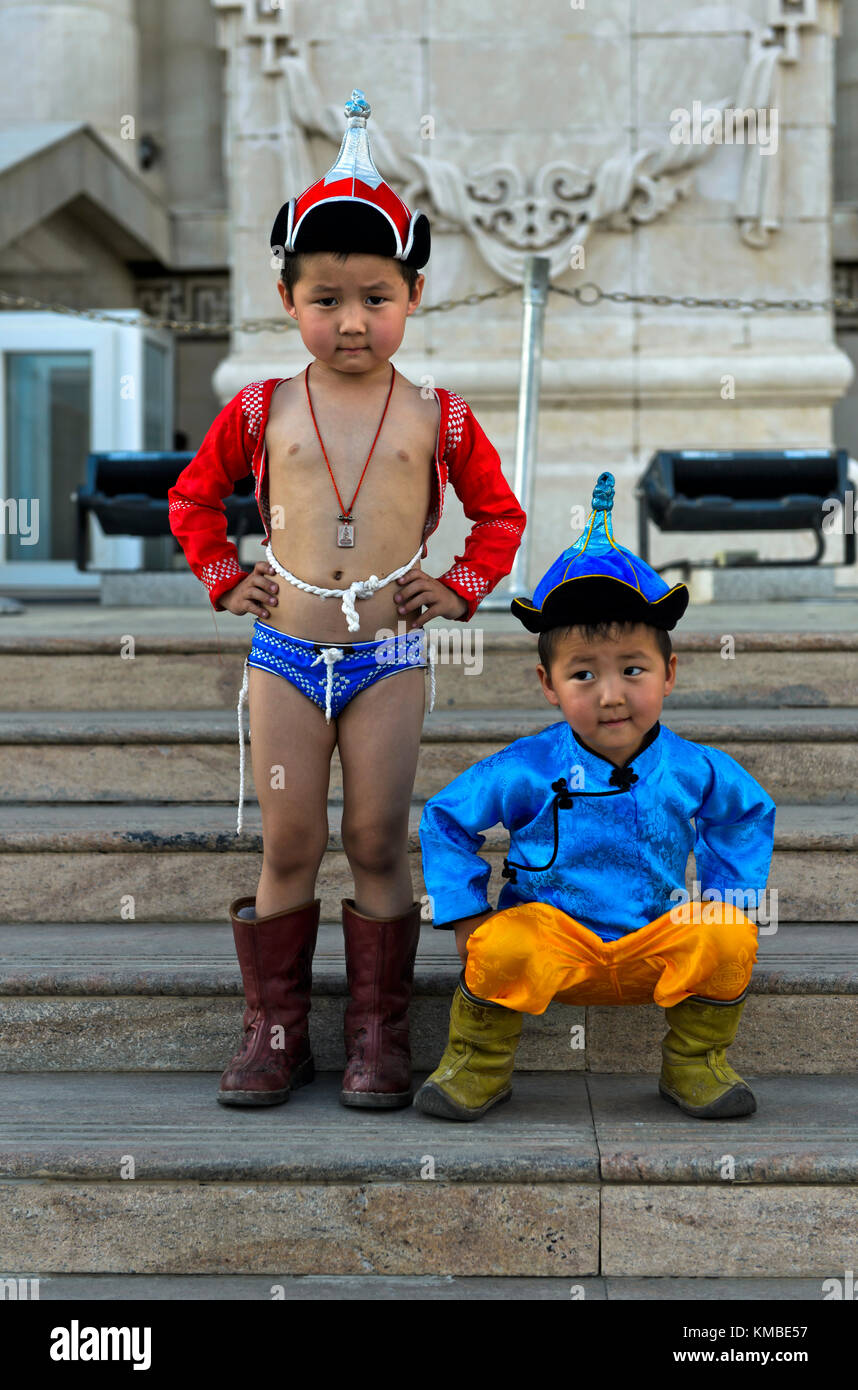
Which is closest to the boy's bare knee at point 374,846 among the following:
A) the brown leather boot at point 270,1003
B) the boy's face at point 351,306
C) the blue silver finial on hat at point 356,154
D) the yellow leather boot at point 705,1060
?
the brown leather boot at point 270,1003

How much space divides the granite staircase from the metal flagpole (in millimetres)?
2125

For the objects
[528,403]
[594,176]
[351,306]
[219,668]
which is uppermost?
[594,176]

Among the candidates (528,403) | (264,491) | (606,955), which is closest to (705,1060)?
(606,955)

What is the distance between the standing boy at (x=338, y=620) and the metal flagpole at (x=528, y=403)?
3164 mm

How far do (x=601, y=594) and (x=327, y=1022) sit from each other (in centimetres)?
→ 103

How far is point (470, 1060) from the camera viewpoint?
247 centimetres

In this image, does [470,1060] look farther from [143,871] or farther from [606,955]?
[143,871]

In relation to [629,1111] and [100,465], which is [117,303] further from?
[629,1111]

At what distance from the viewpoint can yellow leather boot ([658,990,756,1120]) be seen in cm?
243

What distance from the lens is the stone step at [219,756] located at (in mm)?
3494

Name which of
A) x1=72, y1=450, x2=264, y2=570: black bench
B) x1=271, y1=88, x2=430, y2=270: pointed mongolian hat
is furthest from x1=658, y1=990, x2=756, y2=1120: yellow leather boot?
x1=72, y1=450, x2=264, y2=570: black bench

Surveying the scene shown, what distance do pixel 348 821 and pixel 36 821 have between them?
3.57ft
